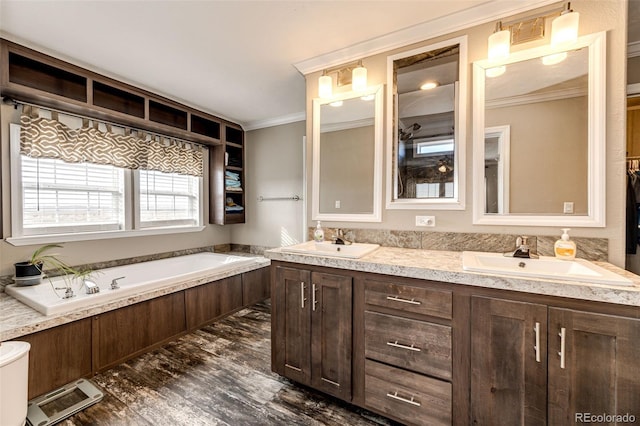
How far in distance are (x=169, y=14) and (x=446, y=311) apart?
8.40ft

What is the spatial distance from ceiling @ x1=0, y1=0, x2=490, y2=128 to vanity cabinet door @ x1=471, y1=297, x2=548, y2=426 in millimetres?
1912

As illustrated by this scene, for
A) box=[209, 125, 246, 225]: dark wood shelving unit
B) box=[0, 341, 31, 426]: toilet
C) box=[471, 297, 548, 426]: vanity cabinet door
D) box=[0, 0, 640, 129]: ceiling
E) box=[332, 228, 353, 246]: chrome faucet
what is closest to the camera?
box=[471, 297, 548, 426]: vanity cabinet door

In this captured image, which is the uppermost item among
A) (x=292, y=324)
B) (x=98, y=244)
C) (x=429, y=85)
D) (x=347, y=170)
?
(x=429, y=85)

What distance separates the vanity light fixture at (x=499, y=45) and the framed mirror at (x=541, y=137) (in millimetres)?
31

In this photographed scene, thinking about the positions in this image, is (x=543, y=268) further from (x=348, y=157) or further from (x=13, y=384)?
(x=13, y=384)

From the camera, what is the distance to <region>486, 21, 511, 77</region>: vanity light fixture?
1.70 meters

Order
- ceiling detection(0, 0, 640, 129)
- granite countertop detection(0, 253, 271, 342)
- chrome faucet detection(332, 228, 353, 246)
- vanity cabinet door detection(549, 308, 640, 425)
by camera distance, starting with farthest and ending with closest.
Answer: chrome faucet detection(332, 228, 353, 246) → ceiling detection(0, 0, 640, 129) → granite countertop detection(0, 253, 271, 342) → vanity cabinet door detection(549, 308, 640, 425)

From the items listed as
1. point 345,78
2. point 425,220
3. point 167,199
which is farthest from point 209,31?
point 167,199

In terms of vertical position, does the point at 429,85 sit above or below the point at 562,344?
above

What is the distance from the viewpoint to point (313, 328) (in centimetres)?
176

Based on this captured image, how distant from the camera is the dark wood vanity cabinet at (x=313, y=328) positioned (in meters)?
1.65

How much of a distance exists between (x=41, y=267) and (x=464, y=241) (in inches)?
141

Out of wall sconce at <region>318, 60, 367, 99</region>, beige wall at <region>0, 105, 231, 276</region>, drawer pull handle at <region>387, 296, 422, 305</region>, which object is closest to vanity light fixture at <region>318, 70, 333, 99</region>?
wall sconce at <region>318, 60, 367, 99</region>

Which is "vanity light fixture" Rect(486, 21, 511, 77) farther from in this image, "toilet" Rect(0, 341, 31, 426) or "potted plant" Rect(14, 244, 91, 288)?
"potted plant" Rect(14, 244, 91, 288)
